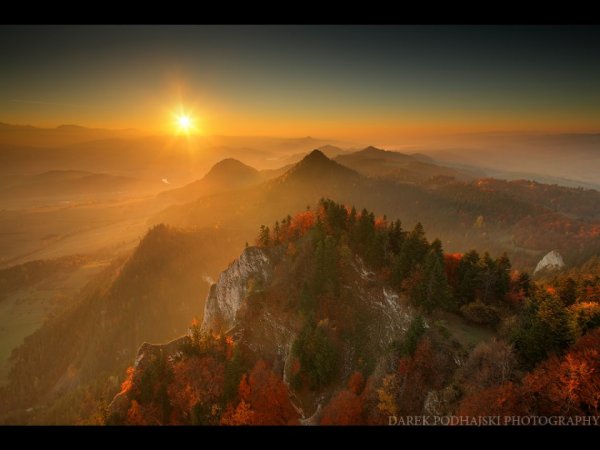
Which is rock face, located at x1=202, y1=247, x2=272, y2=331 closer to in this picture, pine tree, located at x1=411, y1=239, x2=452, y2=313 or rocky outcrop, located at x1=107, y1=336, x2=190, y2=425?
rocky outcrop, located at x1=107, y1=336, x2=190, y2=425

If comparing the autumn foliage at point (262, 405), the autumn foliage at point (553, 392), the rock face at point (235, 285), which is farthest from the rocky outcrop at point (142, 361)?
the autumn foliage at point (553, 392)

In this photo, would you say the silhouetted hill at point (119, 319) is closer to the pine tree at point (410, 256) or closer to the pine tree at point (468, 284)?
the pine tree at point (410, 256)

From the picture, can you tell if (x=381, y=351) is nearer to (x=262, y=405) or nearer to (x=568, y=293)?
(x=262, y=405)

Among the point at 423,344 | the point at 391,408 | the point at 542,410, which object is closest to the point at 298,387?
the point at 391,408

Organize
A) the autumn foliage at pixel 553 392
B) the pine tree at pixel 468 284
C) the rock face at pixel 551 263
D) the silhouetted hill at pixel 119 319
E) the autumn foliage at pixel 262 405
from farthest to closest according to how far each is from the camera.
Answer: the silhouetted hill at pixel 119 319
the rock face at pixel 551 263
the pine tree at pixel 468 284
the autumn foliage at pixel 262 405
the autumn foliage at pixel 553 392

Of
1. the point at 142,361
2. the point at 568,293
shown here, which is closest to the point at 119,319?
the point at 142,361

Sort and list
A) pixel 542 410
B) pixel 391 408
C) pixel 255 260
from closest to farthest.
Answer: pixel 542 410, pixel 391 408, pixel 255 260
